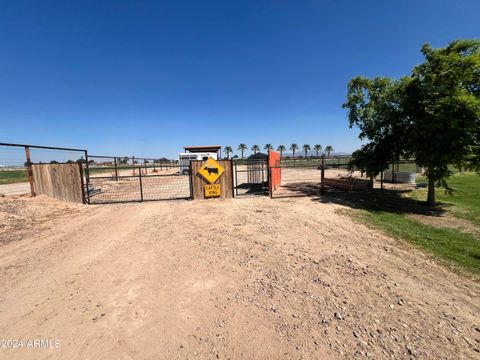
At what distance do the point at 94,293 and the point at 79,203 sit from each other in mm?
8834

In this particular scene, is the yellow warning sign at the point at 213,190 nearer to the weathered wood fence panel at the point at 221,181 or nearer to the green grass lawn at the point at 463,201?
the weathered wood fence panel at the point at 221,181

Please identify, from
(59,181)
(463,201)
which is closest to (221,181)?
(59,181)

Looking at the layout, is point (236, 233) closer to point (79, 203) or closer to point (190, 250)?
point (190, 250)

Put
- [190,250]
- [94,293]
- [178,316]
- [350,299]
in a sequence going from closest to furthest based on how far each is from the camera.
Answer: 1. [178,316]
2. [350,299]
3. [94,293]
4. [190,250]

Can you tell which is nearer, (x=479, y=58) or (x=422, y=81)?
(x=479, y=58)

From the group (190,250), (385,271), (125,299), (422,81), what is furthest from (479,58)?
(125,299)

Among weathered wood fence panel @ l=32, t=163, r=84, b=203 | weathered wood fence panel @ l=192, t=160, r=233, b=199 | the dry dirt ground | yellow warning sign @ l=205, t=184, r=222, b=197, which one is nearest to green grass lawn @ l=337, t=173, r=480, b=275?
the dry dirt ground

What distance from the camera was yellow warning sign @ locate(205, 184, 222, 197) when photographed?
1084 centimetres

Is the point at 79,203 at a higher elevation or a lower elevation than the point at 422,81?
lower

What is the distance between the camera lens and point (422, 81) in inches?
352

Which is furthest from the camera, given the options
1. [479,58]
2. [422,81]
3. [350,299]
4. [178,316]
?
[422,81]

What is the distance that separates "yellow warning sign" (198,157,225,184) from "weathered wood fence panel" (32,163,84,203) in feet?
18.6

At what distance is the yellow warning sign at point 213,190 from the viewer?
1084cm

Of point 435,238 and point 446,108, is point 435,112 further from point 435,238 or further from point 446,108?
point 435,238
